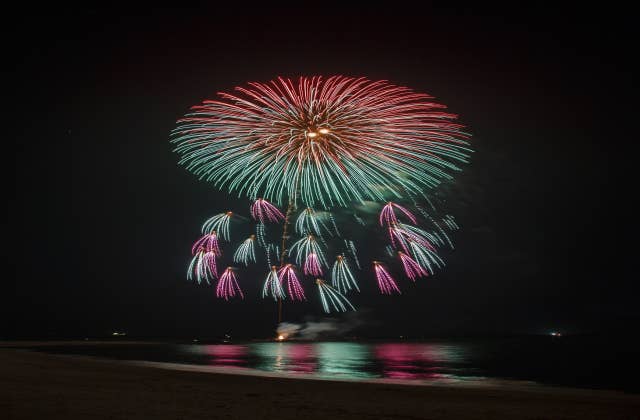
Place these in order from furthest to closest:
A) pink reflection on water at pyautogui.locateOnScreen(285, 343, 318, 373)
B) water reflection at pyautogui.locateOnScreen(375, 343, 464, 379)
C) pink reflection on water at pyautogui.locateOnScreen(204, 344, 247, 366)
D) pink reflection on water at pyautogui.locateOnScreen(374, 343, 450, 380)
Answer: pink reflection on water at pyautogui.locateOnScreen(204, 344, 247, 366)
pink reflection on water at pyautogui.locateOnScreen(285, 343, 318, 373)
water reflection at pyautogui.locateOnScreen(375, 343, 464, 379)
pink reflection on water at pyautogui.locateOnScreen(374, 343, 450, 380)

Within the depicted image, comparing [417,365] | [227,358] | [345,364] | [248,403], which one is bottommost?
[417,365]

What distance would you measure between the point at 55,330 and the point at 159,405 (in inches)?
5299

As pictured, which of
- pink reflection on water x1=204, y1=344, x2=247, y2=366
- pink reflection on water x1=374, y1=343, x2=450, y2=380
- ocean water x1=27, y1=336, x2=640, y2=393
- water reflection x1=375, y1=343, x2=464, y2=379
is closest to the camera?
ocean water x1=27, y1=336, x2=640, y2=393

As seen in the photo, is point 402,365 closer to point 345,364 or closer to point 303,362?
point 345,364

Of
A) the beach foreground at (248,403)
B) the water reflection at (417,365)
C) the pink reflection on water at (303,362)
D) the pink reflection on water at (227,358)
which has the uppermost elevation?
the beach foreground at (248,403)

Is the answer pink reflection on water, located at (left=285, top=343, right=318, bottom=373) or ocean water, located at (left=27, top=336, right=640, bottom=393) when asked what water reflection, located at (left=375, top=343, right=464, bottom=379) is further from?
pink reflection on water, located at (left=285, top=343, right=318, bottom=373)

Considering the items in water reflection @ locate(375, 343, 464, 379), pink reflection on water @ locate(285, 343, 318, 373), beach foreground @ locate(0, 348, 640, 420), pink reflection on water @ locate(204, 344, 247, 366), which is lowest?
water reflection @ locate(375, 343, 464, 379)

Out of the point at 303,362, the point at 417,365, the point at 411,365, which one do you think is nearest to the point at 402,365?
the point at 411,365

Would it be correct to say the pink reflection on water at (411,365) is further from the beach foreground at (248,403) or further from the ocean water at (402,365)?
the beach foreground at (248,403)

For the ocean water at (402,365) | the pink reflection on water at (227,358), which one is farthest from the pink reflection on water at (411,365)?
the pink reflection on water at (227,358)

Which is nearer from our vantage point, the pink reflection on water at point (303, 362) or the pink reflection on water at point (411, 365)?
the pink reflection on water at point (411, 365)

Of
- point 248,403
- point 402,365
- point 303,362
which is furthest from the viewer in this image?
point 402,365

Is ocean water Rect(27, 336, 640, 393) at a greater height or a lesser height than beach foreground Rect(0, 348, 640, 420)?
lesser

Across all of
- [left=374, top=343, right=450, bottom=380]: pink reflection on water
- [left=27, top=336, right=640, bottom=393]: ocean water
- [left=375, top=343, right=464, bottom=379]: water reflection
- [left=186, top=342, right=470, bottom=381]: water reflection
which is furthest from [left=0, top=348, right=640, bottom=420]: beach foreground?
[left=375, top=343, right=464, bottom=379]: water reflection
